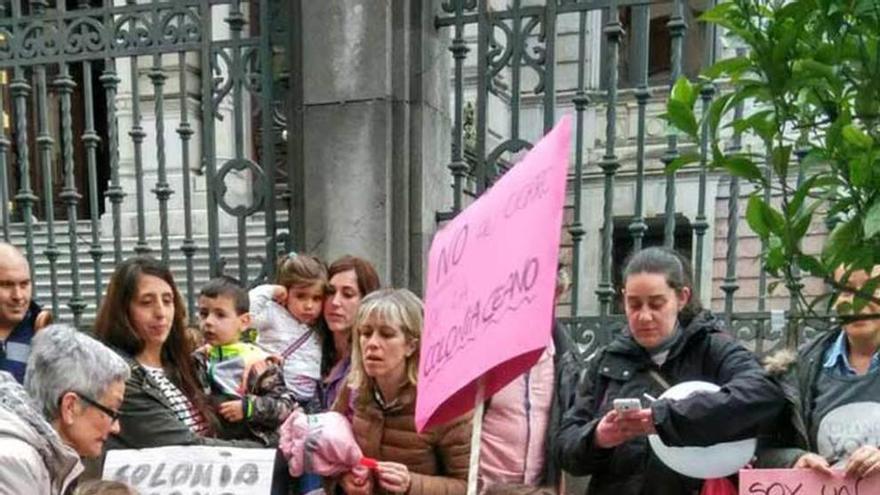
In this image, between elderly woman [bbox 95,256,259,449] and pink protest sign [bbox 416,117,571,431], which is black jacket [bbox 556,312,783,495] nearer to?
pink protest sign [bbox 416,117,571,431]

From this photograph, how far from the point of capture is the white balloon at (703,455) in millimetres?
2994

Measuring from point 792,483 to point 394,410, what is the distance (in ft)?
4.12

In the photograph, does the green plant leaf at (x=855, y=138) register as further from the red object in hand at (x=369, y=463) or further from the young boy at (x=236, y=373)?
the young boy at (x=236, y=373)

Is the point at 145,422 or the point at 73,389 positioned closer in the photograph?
the point at 73,389

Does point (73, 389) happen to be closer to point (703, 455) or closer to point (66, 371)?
point (66, 371)

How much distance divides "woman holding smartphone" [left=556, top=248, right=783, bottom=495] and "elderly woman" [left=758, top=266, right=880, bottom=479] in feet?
0.33

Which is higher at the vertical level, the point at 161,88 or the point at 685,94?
the point at 161,88

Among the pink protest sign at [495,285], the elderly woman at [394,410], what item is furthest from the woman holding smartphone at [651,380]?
the pink protest sign at [495,285]

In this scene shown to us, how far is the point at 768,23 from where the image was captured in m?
1.79

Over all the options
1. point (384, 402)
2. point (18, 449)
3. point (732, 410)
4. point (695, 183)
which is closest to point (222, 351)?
point (384, 402)

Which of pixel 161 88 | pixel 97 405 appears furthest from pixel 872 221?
pixel 161 88

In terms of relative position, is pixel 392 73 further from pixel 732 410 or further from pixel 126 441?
pixel 732 410

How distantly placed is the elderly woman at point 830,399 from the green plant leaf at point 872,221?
122cm

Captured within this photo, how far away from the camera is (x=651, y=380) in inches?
126
